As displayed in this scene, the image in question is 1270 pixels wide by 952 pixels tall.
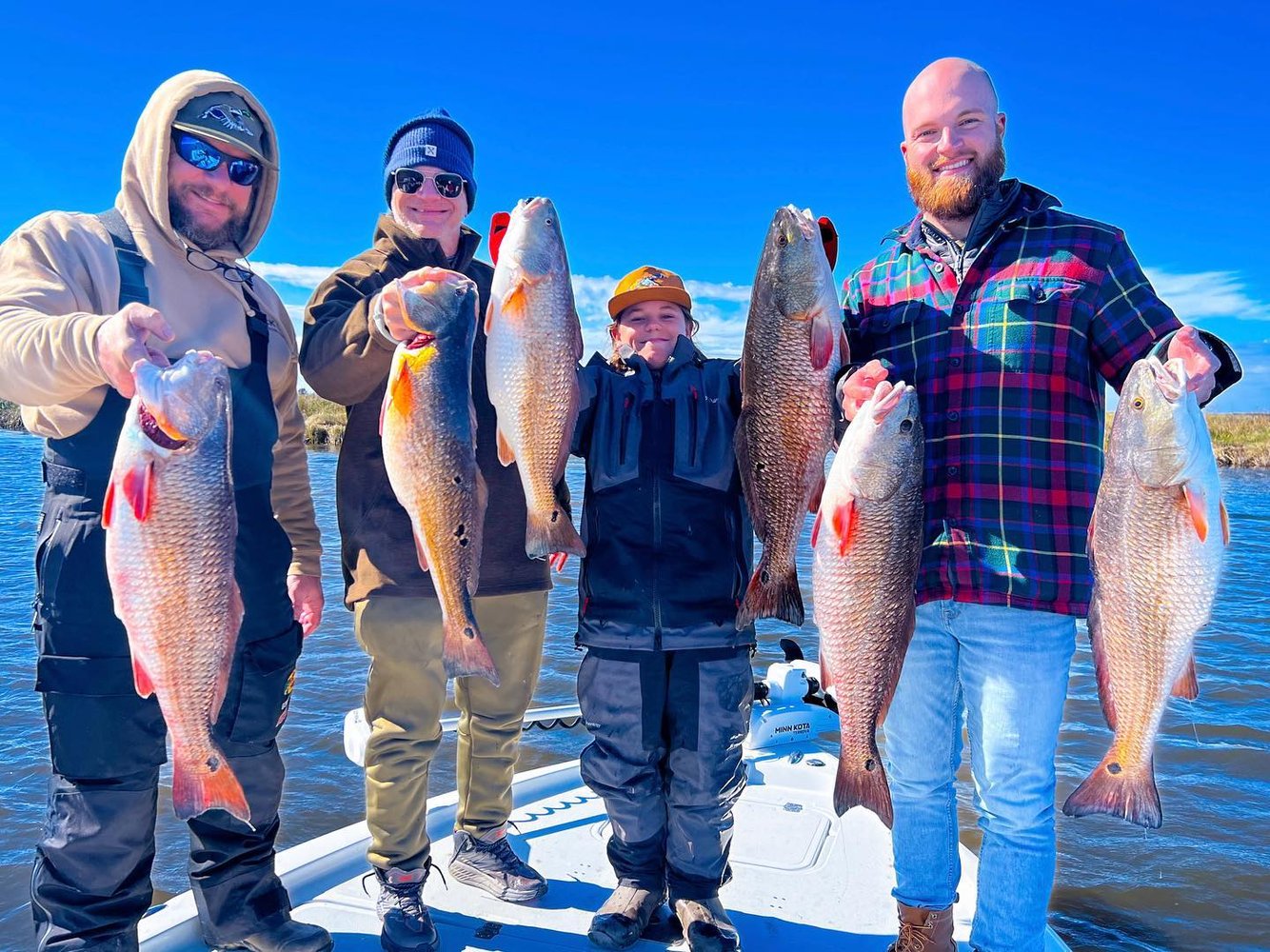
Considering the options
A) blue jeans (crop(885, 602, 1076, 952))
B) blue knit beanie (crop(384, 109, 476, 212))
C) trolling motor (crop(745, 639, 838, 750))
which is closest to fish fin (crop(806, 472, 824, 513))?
blue jeans (crop(885, 602, 1076, 952))

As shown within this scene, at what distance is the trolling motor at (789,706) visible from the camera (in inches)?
231

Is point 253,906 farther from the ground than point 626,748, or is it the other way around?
point 626,748

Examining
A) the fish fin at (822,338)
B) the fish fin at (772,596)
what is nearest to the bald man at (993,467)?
the fish fin at (822,338)

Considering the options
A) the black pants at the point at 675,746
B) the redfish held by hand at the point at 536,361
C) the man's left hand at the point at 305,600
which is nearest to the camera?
the redfish held by hand at the point at 536,361

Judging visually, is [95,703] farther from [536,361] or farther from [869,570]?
[869,570]

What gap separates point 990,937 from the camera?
9.51ft

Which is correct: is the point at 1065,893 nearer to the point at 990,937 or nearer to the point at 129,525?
the point at 990,937

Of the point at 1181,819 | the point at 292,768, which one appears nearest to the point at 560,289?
the point at 292,768

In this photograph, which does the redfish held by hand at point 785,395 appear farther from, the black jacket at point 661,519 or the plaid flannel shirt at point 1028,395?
the plaid flannel shirt at point 1028,395

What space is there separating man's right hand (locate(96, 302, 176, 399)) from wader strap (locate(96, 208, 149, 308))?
1.60 ft

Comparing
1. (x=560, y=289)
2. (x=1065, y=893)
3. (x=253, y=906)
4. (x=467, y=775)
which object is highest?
(x=560, y=289)

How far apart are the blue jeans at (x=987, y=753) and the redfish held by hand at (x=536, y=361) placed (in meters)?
1.42

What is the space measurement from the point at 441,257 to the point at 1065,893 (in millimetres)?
5952

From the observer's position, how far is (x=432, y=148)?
3.40 meters
